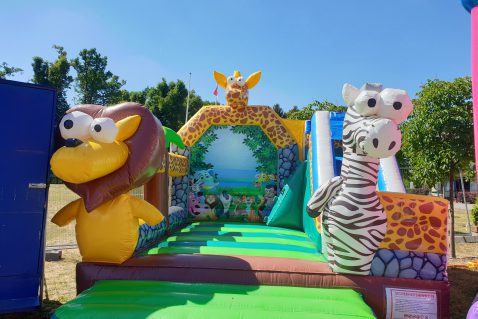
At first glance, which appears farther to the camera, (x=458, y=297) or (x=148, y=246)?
(x=458, y=297)

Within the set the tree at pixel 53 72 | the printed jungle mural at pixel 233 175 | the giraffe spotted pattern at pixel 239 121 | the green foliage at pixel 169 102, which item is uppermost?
the tree at pixel 53 72

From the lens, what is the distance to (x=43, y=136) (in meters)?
2.54

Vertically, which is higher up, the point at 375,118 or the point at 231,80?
the point at 231,80

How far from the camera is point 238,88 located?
5.00 m

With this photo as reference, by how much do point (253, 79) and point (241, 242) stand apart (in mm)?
2655

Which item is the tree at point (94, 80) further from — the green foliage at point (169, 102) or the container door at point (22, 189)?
the container door at point (22, 189)

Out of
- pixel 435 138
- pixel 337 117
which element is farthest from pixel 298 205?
pixel 435 138

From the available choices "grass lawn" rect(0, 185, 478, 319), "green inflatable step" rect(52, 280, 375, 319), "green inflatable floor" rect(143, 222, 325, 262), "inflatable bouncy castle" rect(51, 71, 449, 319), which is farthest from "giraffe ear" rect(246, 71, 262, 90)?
"green inflatable step" rect(52, 280, 375, 319)

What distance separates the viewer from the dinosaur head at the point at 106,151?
238cm

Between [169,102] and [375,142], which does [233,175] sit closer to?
[375,142]

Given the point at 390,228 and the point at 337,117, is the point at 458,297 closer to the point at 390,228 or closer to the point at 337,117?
the point at 390,228

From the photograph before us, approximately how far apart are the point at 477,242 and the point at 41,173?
760 centimetres

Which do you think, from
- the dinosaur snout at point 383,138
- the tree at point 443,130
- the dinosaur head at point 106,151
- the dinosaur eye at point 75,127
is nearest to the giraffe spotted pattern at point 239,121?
the tree at point 443,130

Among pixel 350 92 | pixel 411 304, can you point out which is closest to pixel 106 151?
pixel 350 92
